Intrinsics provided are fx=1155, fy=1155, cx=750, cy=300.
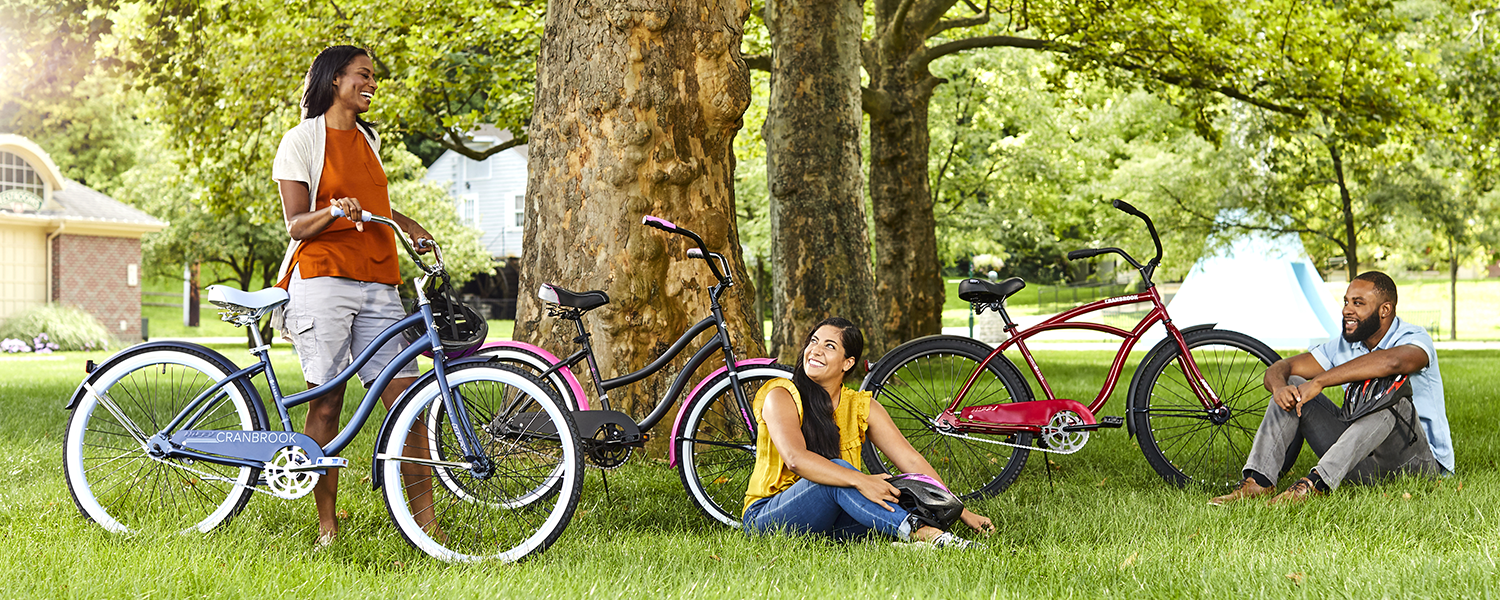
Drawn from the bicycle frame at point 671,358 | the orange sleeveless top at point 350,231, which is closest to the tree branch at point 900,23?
the bicycle frame at point 671,358

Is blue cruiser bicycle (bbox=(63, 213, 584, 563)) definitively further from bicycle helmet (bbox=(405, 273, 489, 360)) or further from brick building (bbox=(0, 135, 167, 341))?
brick building (bbox=(0, 135, 167, 341))

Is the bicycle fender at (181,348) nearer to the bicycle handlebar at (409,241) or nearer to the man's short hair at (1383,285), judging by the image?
the bicycle handlebar at (409,241)

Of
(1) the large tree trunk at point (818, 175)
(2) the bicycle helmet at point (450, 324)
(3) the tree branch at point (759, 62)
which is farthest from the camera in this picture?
(3) the tree branch at point (759, 62)

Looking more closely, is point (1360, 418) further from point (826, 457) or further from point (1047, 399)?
point (826, 457)

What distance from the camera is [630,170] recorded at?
6262 mm

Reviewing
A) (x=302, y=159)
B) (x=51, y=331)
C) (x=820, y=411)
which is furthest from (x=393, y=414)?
(x=51, y=331)

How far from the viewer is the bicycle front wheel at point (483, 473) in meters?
3.96

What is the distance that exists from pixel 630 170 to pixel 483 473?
8.52ft

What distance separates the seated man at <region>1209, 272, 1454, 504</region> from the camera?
5.16 metres

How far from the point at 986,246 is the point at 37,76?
76.5 feet

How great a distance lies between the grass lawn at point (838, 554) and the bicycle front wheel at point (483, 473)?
129mm

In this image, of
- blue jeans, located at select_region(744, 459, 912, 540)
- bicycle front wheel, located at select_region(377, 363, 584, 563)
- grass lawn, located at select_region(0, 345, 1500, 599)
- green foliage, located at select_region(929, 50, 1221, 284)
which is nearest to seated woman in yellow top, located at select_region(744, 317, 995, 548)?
blue jeans, located at select_region(744, 459, 912, 540)

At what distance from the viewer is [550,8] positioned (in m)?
6.62

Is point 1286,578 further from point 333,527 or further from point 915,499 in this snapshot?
point 333,527
